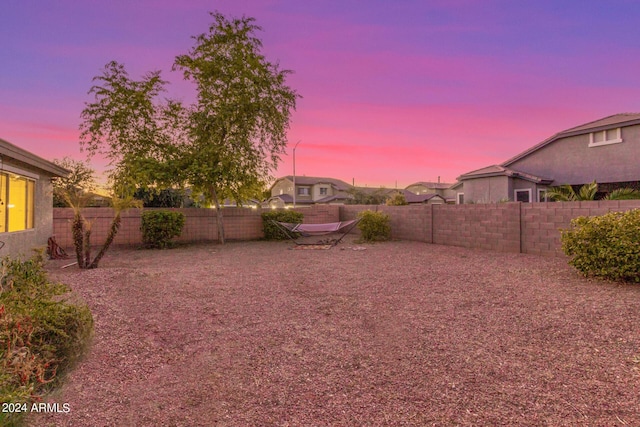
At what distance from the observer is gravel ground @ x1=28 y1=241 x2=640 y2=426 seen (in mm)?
1953

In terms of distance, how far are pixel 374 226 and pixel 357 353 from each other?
27.4 feet

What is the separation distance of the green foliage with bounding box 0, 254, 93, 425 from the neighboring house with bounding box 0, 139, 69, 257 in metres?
2.77

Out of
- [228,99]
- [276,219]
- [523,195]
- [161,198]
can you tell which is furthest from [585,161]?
[161,198]

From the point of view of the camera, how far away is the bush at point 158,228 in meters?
9.85

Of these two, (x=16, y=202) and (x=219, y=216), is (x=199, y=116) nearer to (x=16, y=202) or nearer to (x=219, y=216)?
(x=219, y=216)

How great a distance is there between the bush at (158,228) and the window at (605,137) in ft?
54.0

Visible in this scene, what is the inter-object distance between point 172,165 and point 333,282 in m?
6.95

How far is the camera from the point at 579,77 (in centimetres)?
943

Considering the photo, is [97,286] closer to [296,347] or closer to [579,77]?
[296,347]

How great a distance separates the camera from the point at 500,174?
15.7 m

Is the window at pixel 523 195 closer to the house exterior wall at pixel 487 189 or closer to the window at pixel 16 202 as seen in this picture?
the house exterior wall at pixel 487 189

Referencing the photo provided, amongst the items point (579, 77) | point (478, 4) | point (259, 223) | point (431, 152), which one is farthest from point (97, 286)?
point (431, 152)

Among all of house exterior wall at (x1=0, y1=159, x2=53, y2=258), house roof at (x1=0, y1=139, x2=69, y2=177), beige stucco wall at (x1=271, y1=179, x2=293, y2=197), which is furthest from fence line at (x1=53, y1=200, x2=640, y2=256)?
beige stucco wall at (x1=271, y1=179, x2=293, y2=197)

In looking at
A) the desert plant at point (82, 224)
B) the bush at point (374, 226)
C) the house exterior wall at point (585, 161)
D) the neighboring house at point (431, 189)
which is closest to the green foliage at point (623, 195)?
the house exterior wall at point (585, 161)
